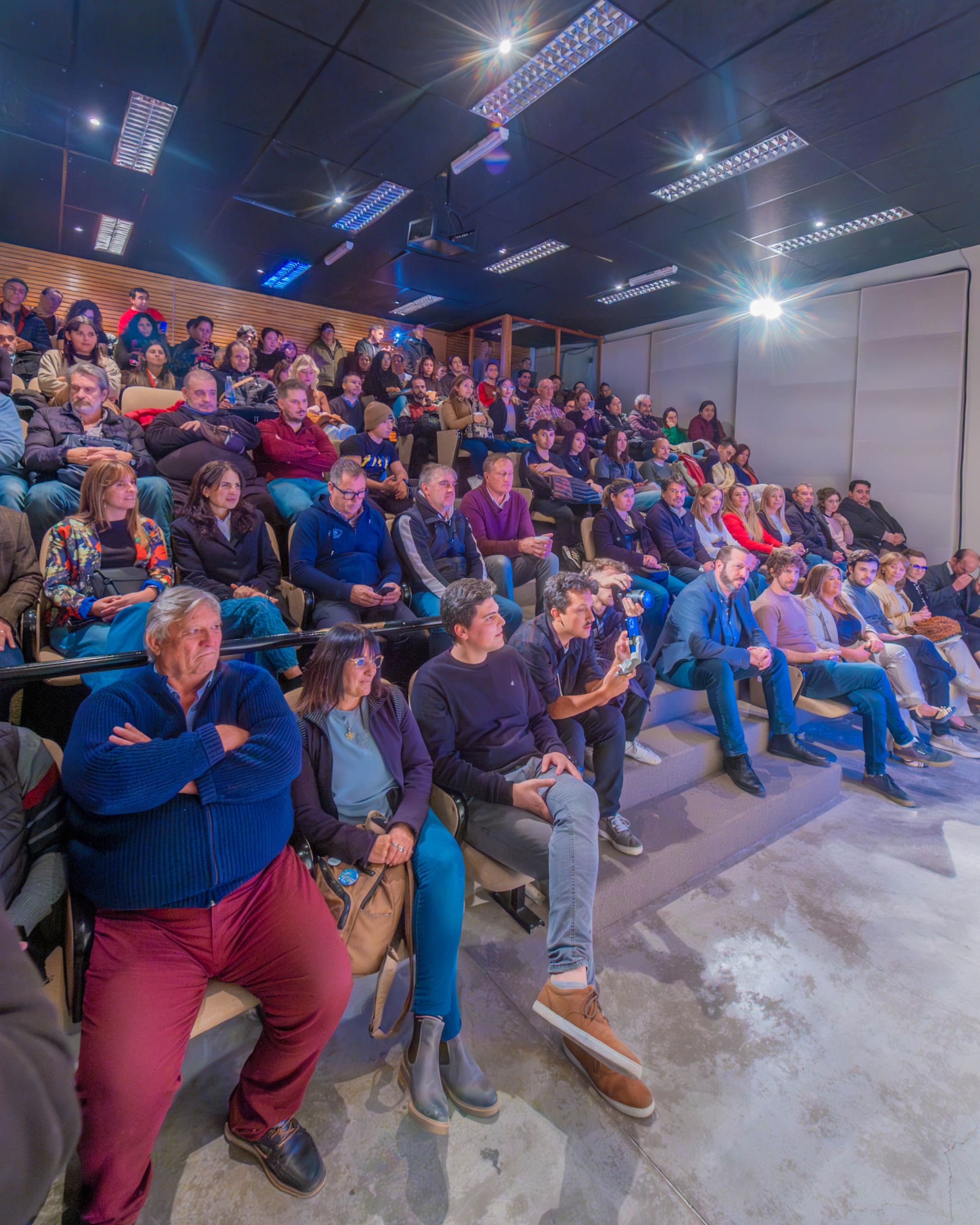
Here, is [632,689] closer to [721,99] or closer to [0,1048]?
[0,1048]

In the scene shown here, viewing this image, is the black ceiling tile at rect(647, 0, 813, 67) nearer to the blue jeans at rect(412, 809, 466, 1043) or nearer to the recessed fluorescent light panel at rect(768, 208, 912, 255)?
the recessed fluorescent light panel at rect(768, 208, 912, 255)

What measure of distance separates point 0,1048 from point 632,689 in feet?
7.50

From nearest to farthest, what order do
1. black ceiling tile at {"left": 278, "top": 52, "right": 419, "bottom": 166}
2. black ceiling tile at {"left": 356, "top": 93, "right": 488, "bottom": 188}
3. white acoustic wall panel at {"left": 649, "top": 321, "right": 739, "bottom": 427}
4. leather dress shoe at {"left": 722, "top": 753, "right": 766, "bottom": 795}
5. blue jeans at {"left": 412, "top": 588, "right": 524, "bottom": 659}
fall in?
leather dress shoe at {"left": 722, "top": 753, "right": 766, "bottom": 795} < blue jeans at {"left": 412, "top": 588, "right": 524, "bottom": 659} < black ceiling tile at {"left": 278, "top": 52, "right": 419, "bottom": 166} < black ceiling tile at {"left": 356, "top": 93, "right": 488, "bottom": 188} < white acoustic wall panel at {"left": 649, "top": 321, "right": 739, "bottom": 427}

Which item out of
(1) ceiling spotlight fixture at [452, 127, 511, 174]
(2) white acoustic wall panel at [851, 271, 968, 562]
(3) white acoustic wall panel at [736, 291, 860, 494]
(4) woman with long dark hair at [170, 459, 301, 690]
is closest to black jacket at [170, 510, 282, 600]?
(4) woman with long dark hair at [170, 459, 301, 690]

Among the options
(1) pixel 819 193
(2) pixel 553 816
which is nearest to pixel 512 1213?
(2) pixel 553 816

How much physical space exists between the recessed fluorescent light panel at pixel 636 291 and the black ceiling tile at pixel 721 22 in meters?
3.92

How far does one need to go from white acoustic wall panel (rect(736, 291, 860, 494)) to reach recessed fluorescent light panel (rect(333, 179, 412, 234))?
4993 mm

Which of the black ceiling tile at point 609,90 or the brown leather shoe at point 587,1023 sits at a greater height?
the black ceiling tile at point 609,90

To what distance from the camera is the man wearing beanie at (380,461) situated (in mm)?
3895

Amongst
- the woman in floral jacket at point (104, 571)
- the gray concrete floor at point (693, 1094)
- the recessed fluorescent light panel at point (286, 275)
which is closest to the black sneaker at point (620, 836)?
the gray concrete floor at point (693, 1094)

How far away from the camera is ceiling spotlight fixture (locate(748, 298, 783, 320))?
24.7ft

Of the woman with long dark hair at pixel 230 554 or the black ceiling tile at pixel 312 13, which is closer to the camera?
the woman with long dark hair at pixel 230 554

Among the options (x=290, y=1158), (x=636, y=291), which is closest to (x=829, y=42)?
(x=636, y=291)

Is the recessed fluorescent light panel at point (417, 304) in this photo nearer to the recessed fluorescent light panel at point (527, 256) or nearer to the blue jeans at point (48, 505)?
the recessed fluorescent light panel at point (527, 256)
